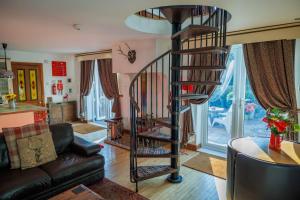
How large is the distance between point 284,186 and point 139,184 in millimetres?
1924

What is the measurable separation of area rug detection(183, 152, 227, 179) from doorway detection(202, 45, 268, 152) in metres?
0.46

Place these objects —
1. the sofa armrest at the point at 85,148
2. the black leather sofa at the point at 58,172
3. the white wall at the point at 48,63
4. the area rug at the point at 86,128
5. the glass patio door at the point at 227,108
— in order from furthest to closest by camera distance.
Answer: the white wall at the point at 48,63 → the area rug at the point at 86,128 → the glass patio door at the point at 227,108 → the sofa armrest at the point at 85,148 → the black leather sofa at the point at 58,172

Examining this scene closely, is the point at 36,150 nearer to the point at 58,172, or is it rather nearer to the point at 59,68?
the point at 58,172

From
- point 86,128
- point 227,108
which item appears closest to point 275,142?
point 227,108

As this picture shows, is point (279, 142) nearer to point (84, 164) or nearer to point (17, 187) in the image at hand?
point (84, 164)

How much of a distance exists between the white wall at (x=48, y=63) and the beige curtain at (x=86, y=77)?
55 centimetres

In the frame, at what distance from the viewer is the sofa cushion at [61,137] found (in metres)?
3.17

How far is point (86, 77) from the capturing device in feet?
22.3

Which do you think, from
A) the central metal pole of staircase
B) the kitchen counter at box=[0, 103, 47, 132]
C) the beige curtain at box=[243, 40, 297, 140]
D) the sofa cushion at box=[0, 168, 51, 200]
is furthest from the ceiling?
the sofa cushion at box=[0, 168, 51, 200]

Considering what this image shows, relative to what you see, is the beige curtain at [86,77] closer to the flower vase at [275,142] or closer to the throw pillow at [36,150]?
the throw pillow at [36,150]

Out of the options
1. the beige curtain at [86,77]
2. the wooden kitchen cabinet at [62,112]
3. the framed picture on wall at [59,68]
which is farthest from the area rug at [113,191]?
the framed picture on wall at [59,68]

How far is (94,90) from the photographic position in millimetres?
7000

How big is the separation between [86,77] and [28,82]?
5.70 feet

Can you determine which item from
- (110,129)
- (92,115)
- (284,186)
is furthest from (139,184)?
(92,115)
